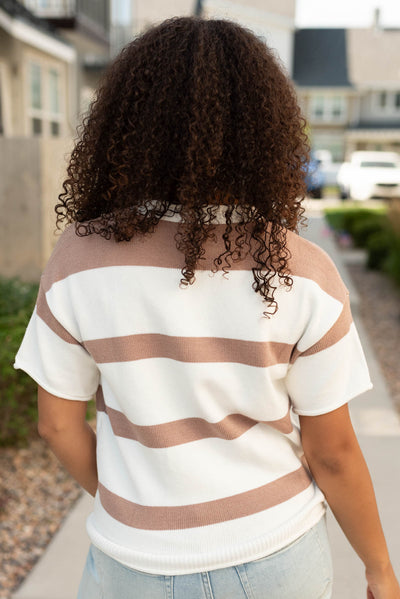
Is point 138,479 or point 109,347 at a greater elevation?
point 109,347

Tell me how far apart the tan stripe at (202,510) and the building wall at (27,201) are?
19.8 feet

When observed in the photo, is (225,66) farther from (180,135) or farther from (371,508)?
(371,508)

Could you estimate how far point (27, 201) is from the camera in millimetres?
7262

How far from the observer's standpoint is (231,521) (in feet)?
3.91

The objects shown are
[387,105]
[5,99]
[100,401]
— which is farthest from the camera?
[387,105]

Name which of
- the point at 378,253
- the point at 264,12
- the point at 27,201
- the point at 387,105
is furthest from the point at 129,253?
the point at 387,105

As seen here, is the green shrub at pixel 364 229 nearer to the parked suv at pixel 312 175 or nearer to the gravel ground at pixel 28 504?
the gravel ground at pixel 28 504

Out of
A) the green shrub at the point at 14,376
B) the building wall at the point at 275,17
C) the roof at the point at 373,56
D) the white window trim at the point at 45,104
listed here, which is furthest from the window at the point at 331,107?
the green shrub at the point at 14,376

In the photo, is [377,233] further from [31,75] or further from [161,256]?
[161,256]

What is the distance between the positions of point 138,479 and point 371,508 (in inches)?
17.9

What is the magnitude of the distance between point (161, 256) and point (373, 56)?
143ft

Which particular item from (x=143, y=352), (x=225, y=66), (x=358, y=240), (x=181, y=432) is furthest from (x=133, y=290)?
(x=358, y=240)

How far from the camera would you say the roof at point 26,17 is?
35.0 ft

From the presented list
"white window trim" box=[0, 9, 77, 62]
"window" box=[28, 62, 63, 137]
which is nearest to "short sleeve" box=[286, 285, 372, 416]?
"white window trim" box=[0, 9, 77, 62]
